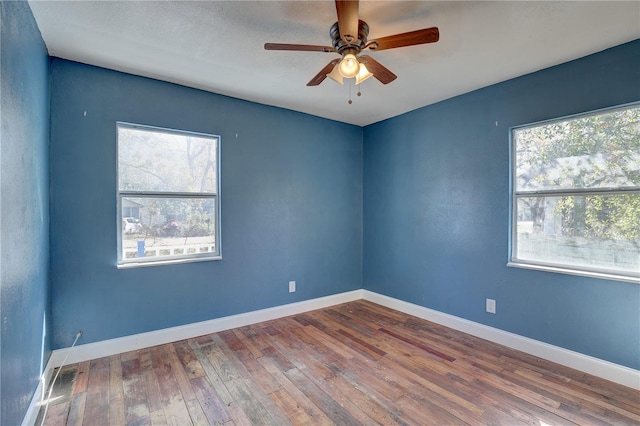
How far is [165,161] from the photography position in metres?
2.92

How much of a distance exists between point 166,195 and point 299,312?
2.11 meters

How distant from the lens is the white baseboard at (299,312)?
7.29 ft

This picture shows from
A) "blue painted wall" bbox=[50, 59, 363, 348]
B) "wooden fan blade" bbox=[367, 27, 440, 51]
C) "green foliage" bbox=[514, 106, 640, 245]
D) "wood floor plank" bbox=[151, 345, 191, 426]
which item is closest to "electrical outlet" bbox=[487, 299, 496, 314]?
"green foliage" bbox=[514, 106, 640, 245]

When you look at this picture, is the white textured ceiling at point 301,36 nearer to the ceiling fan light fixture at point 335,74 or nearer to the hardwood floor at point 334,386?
the ceiling fan light fixture at point 335,74

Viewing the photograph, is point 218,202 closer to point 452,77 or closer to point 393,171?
point 393,171

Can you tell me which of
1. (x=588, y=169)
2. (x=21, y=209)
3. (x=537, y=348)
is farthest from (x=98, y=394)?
(x=588, y=169)

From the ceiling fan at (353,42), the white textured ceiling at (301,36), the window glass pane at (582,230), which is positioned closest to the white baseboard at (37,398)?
the white textured ceiling at (301,36)

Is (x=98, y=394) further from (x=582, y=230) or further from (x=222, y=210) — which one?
(x=582, y=230)

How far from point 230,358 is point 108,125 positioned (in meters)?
2.37

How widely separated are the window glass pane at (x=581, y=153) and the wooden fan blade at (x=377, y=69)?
1.57 meters

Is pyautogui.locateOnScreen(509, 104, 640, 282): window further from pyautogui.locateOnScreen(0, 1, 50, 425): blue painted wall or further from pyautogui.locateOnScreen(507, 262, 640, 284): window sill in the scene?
pyautogui.locateOnScreen(0, 1, 50, 425): blue painted wall

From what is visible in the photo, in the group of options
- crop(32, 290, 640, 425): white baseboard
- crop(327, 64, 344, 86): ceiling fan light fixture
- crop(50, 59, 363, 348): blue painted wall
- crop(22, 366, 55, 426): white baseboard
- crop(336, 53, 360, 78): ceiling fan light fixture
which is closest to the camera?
crop(22, 366, 55, 426): white baseboard

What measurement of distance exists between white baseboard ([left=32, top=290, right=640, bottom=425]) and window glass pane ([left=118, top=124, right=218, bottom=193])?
56.2 inches

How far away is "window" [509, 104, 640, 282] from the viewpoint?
2232mm
